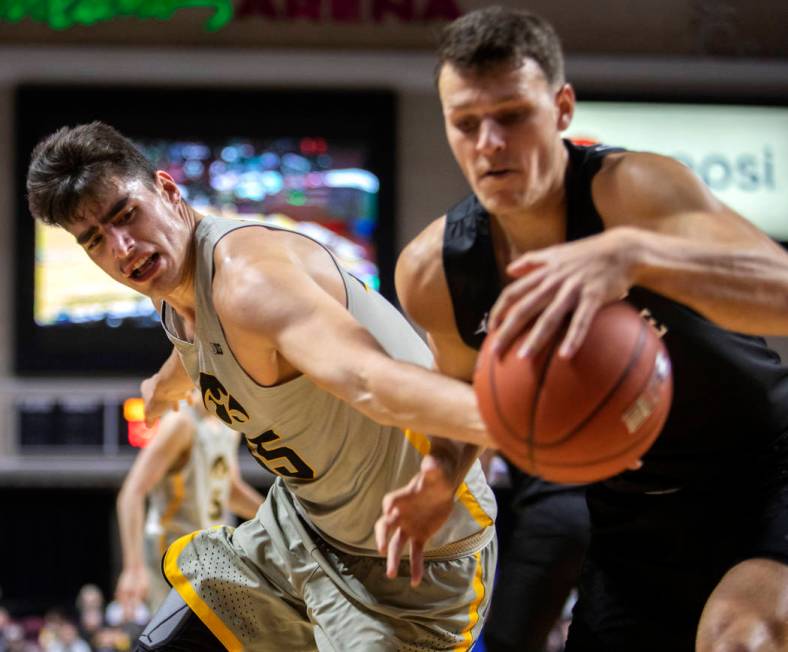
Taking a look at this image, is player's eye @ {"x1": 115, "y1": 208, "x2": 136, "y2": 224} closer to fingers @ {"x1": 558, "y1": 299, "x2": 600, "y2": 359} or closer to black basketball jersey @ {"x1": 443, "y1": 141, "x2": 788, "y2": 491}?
black basketball jersey @ {"x1": 443, "y1": 141, "x2": 788, "y2": 491}

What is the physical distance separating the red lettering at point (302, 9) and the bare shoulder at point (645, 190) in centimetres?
721

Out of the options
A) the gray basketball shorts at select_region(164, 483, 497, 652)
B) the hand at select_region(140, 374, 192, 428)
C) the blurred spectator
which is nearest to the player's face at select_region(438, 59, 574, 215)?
the gray basketball shorts at select_region(164, 483, 497, 652)

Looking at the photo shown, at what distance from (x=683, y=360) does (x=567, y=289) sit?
75 cm

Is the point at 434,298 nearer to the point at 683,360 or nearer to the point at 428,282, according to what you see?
the point at 428,282

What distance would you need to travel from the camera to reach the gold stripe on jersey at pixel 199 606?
2.94 metres

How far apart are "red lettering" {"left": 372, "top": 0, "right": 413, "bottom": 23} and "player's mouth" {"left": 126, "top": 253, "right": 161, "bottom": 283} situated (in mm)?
6826

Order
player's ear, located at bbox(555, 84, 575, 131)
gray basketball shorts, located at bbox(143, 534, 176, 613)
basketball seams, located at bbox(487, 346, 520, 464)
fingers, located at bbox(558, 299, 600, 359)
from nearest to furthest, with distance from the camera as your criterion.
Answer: fingers, located at bbox(558, 299, 600, 359), basketball seams, located at bbox(487, 346, 520, 464), player's ear, located at bbox(555, 84, 575, 131), gray basketball shorts, located at bbox(143, 534, 176, 613)

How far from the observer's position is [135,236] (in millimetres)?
2803

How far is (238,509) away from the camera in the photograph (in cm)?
530

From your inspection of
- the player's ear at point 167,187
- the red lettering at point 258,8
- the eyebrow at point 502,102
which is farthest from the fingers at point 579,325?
the red lettering at point 258,8

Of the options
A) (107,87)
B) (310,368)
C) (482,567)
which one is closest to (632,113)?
(107,87)

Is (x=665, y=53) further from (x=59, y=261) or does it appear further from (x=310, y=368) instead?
(x=310, y=368)

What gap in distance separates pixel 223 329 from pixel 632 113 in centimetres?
707

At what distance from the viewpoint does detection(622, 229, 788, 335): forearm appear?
194cm
